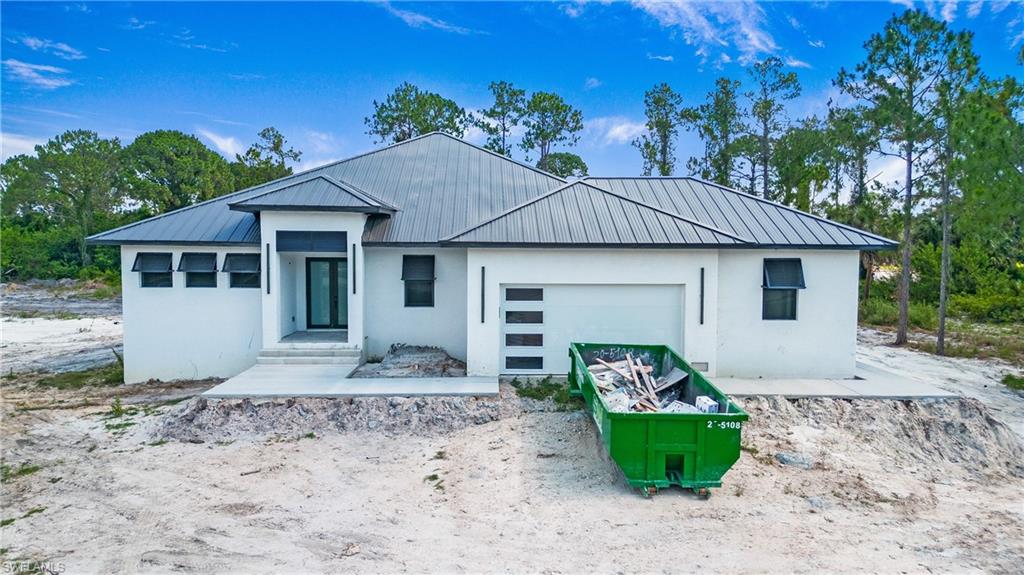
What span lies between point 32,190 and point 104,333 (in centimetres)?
3981

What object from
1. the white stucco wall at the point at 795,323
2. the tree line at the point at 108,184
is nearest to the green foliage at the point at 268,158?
the tree line at the point at 108,184

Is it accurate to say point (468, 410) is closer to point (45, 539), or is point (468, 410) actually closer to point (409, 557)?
point (409, 557)

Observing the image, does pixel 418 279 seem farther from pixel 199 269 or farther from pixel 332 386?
pixel 199 269

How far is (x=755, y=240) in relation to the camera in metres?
10.8

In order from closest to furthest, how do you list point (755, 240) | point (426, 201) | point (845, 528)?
1. point (845, 528)
2. point (755, 240)
3. point (426, 201)

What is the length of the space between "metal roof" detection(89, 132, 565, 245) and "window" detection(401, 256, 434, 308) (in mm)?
556

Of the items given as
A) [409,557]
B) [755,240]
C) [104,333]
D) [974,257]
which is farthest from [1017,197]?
[104,333]

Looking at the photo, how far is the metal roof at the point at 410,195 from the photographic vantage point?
1172 cm

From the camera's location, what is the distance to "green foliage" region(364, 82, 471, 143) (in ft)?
102

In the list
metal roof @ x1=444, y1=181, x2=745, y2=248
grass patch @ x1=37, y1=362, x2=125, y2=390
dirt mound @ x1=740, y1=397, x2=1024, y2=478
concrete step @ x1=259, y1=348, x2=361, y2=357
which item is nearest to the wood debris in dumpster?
dirt mound @ x1=740, y1=397, x2=1024, y2=478

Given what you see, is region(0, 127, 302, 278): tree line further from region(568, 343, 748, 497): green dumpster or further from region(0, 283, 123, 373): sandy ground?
region(568, 343, 748, 497): green dumpster

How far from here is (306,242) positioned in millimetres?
11336

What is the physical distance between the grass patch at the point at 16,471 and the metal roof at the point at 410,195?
5.48m

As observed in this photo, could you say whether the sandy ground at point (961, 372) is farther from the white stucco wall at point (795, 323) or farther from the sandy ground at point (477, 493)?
the white stucco wall at point (795, 323)
